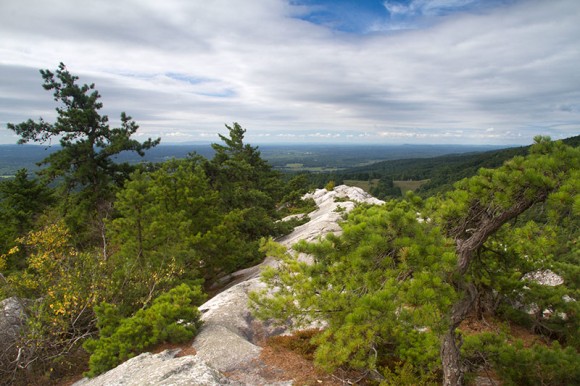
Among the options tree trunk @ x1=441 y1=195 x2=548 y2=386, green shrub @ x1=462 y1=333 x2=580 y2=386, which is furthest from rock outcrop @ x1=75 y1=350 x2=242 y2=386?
green shrub @ x1=462 y1=333 x2=580 y2=386

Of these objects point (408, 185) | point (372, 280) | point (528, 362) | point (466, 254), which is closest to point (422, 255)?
point (372, 280)

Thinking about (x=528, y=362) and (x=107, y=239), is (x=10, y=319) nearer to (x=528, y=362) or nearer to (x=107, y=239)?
(x=107, y=239)

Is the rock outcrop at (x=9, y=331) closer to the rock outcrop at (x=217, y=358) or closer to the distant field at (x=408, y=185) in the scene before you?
the rock outcrop at (x=217, y=358)

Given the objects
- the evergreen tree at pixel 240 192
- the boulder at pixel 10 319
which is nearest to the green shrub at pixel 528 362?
the boulder at pixel 10 319

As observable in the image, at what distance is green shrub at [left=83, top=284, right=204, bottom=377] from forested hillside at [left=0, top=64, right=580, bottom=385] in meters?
0.04

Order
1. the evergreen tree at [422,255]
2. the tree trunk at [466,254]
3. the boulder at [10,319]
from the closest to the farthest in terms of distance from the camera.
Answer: the evergreen tree at [422,255], the tree trunk at [466,254], the boulder at [10,319]

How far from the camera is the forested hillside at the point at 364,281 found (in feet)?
18.4

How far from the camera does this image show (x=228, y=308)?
38.9 feet

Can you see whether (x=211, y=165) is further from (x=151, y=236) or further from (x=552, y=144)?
(x=552, y=144)

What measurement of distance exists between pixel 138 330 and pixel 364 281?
7.07 metres

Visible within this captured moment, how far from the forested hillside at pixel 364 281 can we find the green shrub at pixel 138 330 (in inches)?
1.6

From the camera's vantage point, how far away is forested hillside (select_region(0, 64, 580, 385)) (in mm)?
5602

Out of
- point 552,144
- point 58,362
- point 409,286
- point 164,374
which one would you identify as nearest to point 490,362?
point 409,286

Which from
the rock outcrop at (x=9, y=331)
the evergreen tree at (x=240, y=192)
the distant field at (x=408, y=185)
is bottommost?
the distant field at (x=408, y=185)
